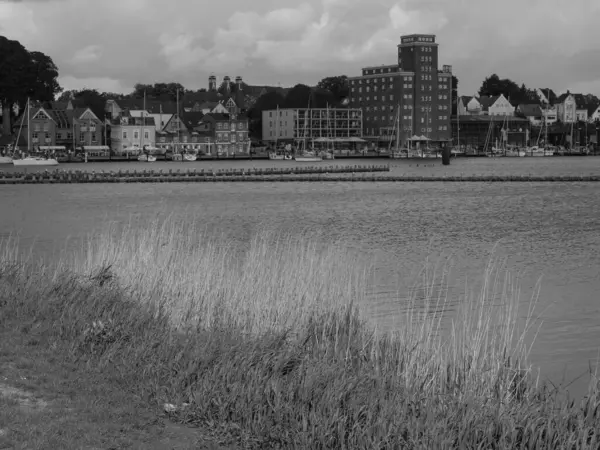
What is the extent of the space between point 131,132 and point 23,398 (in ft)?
548

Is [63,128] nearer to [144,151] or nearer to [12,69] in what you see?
[12,69]

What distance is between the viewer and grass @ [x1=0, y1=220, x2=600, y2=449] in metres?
9.83

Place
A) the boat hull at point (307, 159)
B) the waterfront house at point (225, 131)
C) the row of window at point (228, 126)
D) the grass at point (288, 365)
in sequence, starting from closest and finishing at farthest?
the grass at point (288, 365), the boat hull at point (307, 159), the waterfront house at point (225, 131), the row of window at point (228, 126)

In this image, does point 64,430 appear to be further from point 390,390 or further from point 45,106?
point 45,106

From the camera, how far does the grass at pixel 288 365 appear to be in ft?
32.2

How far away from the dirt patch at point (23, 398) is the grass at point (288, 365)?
1175 mm

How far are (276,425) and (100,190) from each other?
73.8 m

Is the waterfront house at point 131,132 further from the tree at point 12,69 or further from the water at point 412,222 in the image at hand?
the water at point 412,222

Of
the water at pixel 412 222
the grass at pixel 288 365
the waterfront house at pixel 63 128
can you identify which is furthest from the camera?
the waterfront house at pixel 63 128

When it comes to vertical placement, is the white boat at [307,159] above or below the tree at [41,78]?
below


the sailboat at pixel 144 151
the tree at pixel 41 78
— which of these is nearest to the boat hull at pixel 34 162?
the sailboat at pixel 144 151

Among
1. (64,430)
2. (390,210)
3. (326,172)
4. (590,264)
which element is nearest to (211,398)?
(64,430)

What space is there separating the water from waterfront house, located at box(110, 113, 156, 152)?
8579 centimetres

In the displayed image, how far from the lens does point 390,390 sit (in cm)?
1140
